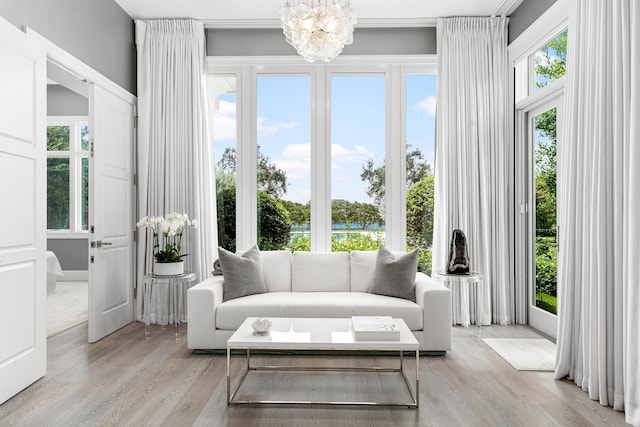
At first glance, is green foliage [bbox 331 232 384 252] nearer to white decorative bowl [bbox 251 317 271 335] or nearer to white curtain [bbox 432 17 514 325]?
white curtain [bbox 432 17 514 325]

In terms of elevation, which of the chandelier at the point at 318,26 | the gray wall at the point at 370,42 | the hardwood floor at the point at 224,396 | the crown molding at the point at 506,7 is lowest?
the hardwood floor at the point at 224,396

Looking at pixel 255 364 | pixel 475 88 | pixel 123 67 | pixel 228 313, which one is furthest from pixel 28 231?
pixel 475 88

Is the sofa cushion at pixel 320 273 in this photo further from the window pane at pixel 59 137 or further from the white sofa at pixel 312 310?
the window pane at pixel 59 137

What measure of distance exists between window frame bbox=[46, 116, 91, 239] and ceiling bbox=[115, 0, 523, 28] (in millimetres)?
3643

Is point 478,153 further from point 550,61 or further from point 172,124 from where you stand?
point 172,124

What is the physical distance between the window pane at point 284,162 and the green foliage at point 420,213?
42.3 inches

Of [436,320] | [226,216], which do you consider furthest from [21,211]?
[436,320]

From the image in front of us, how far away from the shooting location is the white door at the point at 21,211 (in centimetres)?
Answer: 265

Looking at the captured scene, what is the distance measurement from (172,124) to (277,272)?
187 cm

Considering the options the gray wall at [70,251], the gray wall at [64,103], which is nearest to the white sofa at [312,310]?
the gray wall at [70,251]

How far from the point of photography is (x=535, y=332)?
4.19 metres

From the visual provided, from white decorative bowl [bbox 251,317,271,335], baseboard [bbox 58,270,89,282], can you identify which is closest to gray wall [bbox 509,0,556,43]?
white decorative bowl [bbox 251,317,271,335]

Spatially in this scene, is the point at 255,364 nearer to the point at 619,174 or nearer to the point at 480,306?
the point at 480,306

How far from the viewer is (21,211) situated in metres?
2.80
